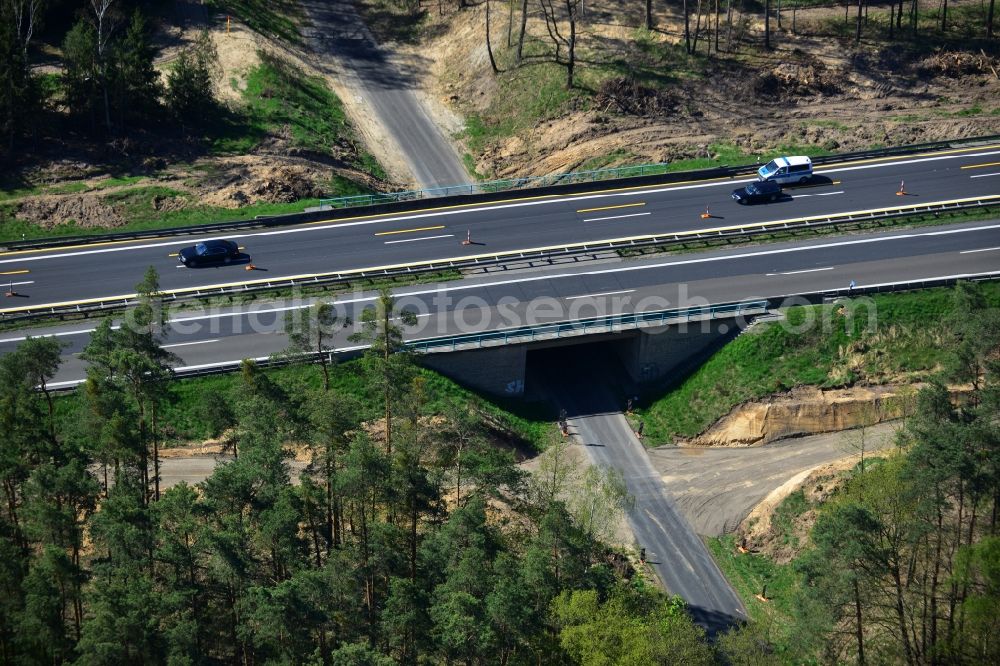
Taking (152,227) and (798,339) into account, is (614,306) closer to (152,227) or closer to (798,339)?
(798,339)

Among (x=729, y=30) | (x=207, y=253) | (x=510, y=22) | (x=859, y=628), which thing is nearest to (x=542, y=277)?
(x=207, y=253)

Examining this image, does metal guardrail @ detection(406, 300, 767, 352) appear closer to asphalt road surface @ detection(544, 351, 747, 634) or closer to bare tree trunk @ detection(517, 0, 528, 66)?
asphalt road surface @ detection(544, 351, 747, 634)

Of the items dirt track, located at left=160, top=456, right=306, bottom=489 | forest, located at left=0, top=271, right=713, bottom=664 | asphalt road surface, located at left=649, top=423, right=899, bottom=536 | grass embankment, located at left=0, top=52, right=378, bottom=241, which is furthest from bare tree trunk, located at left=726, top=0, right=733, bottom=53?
dirt track, located at left=160, top=456, right=306, bottom=489

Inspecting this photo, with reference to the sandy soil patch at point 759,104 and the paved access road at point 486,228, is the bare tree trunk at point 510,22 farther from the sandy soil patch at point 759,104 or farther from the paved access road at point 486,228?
the paved access road at point 486,228

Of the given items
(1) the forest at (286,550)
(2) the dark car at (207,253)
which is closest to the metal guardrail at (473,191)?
(2) the dark car at (207,253)

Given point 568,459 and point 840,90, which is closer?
point 568,459

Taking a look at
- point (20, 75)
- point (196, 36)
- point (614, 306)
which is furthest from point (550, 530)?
point (196, 36)
